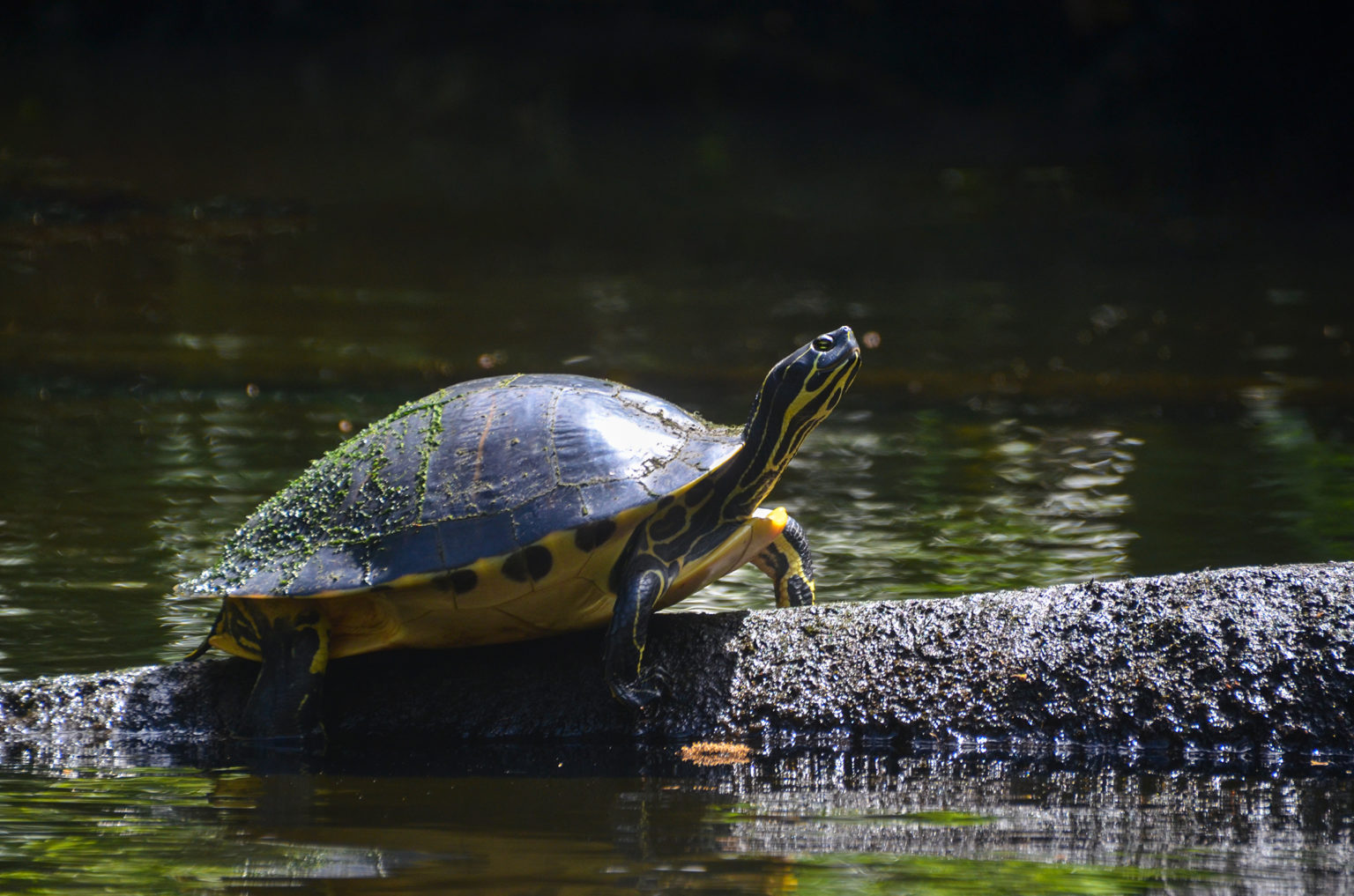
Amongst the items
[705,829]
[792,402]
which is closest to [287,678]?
[705,829]

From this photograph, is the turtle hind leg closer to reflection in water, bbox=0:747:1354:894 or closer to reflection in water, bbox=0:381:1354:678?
reflection in water, bbox=0:747:1354:894

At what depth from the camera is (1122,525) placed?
5805 mm

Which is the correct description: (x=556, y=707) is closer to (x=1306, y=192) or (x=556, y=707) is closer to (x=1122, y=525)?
(x=1122, y=525)

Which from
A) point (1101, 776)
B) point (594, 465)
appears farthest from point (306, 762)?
point (1101, 776)

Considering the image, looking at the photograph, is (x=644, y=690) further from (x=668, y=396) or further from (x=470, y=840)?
(x=668, y=396)

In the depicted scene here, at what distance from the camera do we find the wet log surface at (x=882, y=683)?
10.7 feet

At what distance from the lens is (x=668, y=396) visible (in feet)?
27.4

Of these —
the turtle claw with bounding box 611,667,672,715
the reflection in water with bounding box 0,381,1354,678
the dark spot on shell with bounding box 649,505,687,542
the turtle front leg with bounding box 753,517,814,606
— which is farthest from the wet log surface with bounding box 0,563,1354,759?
the reflection in water with bounding box 0,381,1354,678

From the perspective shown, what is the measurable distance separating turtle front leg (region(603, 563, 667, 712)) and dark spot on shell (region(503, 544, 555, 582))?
185 mm

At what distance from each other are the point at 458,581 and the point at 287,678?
1.61 ft

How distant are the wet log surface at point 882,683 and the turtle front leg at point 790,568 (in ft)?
1.41

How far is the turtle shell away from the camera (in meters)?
3.46

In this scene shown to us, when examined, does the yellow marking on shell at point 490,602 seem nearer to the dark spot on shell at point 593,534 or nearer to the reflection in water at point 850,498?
the dark spot on shell at point 593,534

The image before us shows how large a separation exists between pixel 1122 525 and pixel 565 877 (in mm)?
3712
